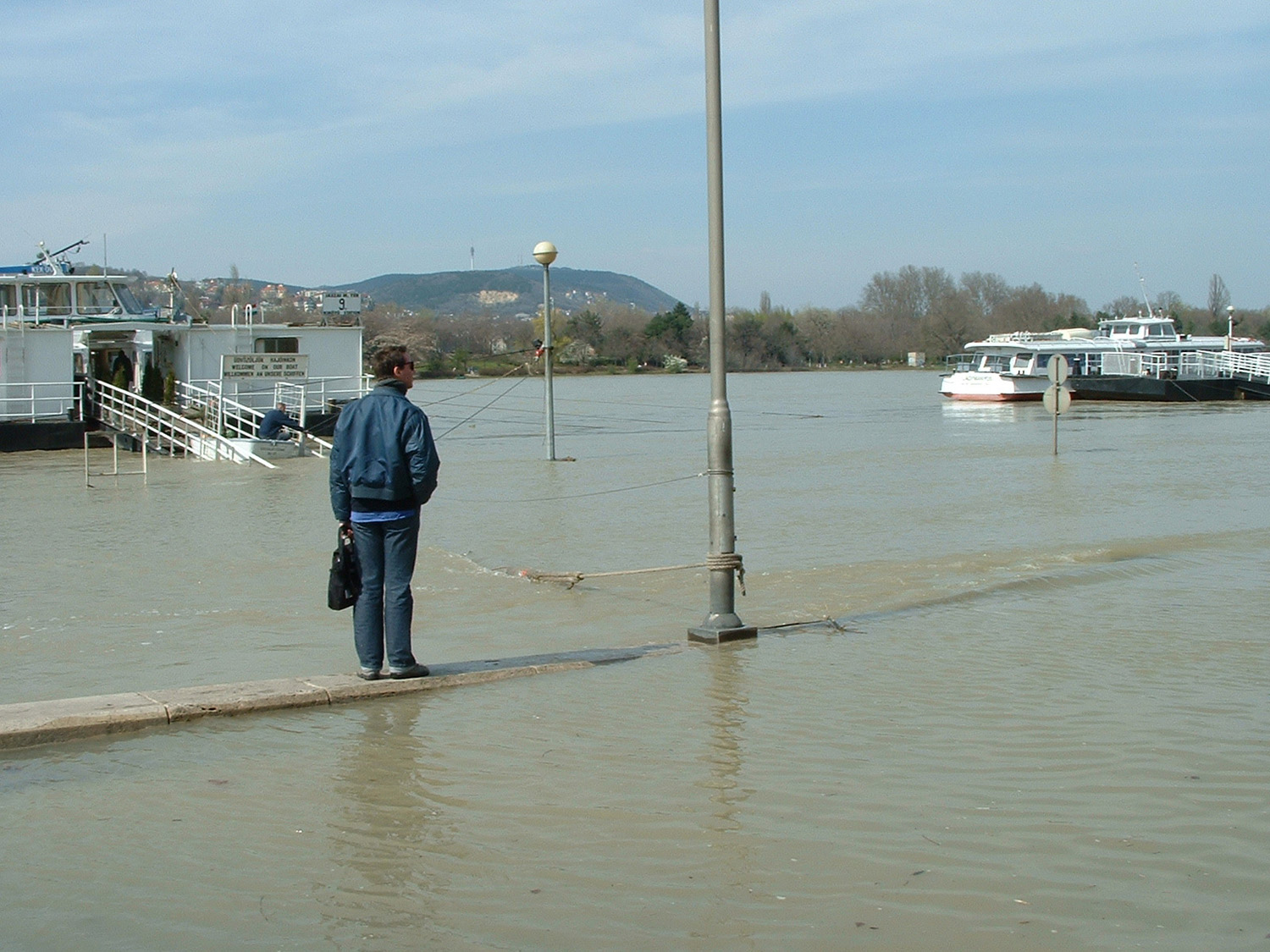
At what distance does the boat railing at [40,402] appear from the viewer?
111 ft

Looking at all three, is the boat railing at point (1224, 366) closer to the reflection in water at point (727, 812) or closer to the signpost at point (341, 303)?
the signpost at point (341, 303)

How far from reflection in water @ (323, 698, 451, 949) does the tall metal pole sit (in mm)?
2804

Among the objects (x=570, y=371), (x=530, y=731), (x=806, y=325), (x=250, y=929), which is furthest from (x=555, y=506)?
(x=806, y=325)

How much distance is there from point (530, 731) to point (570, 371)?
371ft

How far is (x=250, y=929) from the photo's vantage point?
3.87 metres

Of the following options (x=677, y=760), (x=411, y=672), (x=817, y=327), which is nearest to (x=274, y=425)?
(x=411, y=672)

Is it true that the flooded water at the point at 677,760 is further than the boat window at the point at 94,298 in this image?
No

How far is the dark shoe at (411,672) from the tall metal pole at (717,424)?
220cm

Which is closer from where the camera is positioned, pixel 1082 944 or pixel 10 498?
pixel 1082 944

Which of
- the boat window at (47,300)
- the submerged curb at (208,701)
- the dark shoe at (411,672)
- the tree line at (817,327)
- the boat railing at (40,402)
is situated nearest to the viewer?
the submerged curb at (208,701)

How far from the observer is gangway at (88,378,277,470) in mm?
29750

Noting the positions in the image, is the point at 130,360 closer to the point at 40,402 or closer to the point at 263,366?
the point at 40,402

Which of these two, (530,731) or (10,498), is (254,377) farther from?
(530,731)

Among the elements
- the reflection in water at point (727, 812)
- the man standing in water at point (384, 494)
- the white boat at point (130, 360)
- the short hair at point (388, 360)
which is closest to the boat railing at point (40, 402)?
the white boat at point (130, 360)
